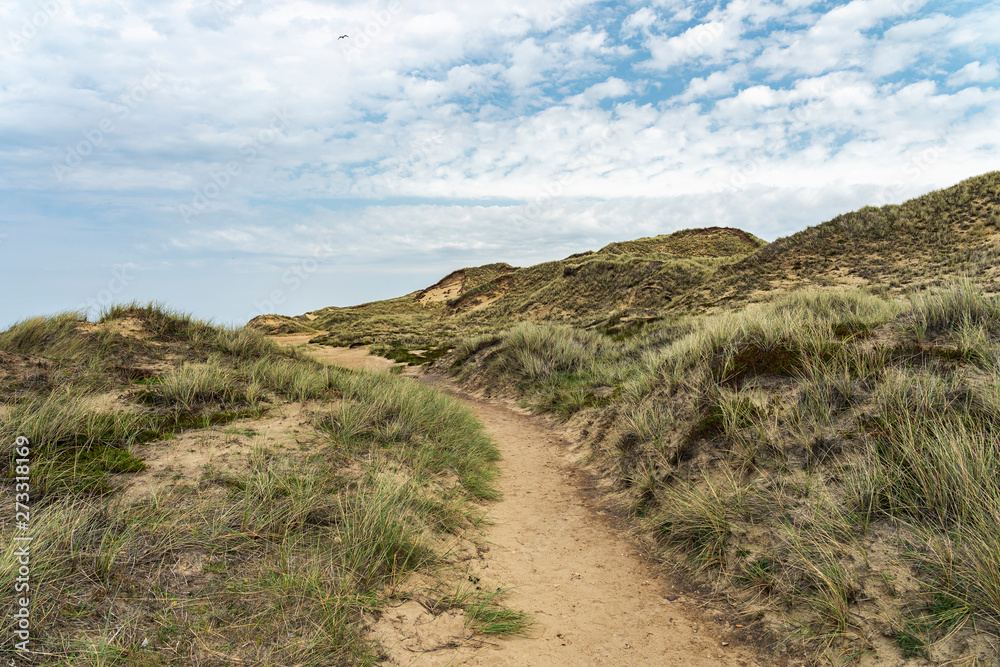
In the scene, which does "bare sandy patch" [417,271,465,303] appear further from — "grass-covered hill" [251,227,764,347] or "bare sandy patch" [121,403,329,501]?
"bare sandy patch" [121,403,329,501]

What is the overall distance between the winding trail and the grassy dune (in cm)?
40

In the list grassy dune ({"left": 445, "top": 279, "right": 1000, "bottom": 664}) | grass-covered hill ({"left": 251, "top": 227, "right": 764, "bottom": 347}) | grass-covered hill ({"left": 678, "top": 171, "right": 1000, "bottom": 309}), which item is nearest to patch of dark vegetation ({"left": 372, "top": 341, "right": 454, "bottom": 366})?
grass-covered hill ({"left": 251, "top": 227, "right": 764, "bottom": 347})

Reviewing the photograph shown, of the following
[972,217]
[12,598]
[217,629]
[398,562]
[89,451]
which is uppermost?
[972,217]

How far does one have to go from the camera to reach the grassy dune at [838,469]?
3.08 meters

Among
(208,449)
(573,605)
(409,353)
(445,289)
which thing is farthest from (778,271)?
(445,289)

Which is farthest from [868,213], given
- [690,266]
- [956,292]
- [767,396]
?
[767,396]

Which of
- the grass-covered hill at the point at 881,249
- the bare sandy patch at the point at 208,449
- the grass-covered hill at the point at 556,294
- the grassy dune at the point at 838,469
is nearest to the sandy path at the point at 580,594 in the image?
the grassy dune at the point at 838,469

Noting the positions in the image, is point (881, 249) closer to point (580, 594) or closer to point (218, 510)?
point (580, 594)

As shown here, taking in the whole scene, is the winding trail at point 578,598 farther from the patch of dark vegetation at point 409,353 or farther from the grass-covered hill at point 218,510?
the patch of dark vegetation at point 409,353

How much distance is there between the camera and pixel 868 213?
86.5 feet

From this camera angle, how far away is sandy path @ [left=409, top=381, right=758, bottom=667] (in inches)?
132

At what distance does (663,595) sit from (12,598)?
4577 millimetres

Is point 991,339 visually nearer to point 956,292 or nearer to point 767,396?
point 956,292

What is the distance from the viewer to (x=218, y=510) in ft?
12.7
